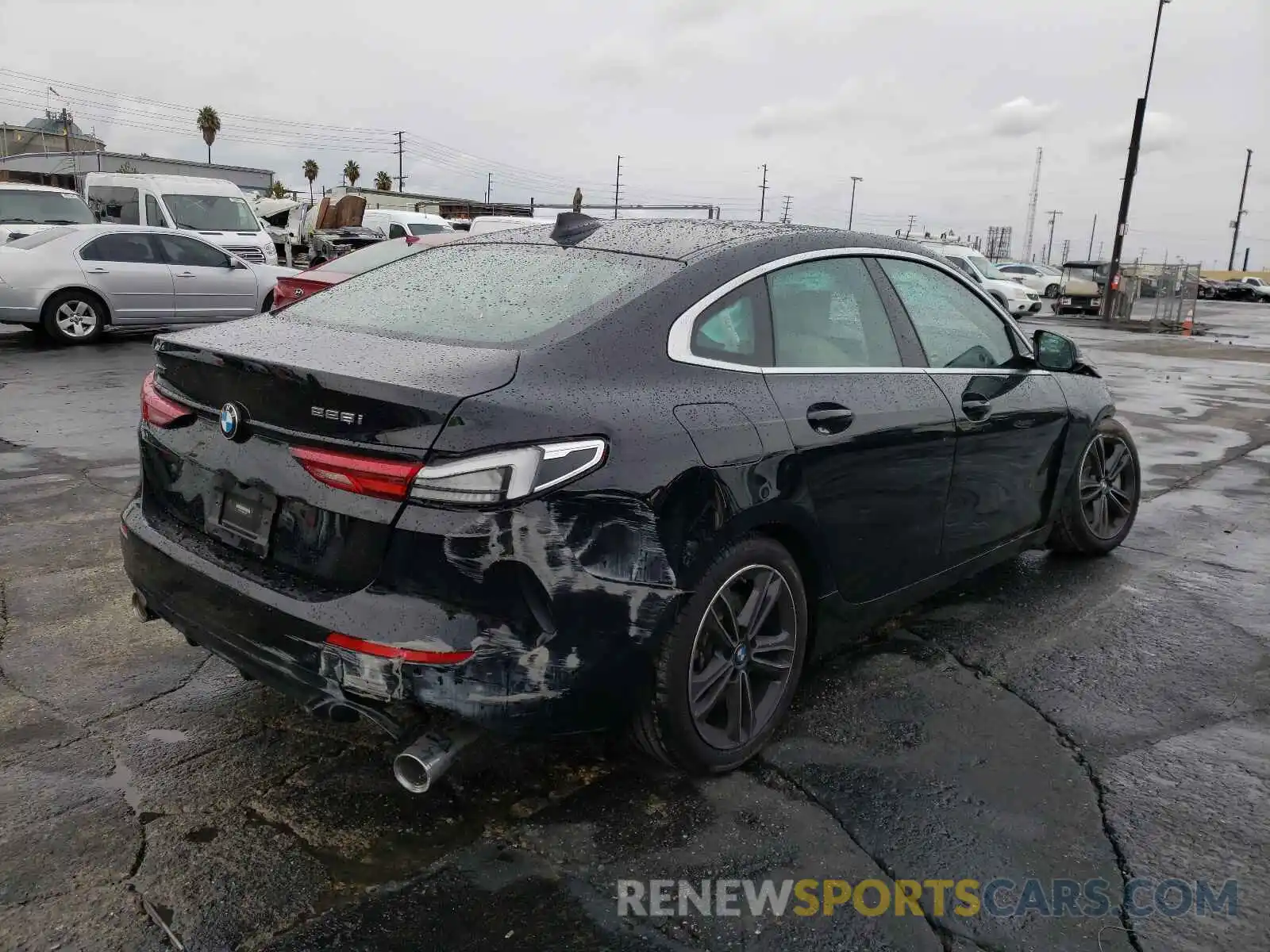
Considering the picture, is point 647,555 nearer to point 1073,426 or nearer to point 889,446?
point 889,446

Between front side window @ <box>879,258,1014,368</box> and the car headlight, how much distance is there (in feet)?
6.22

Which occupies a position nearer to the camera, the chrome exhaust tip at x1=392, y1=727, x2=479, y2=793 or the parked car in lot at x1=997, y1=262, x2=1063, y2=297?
the chrome exhaust tip at x1=392, y1=727, x2=479, y2=793

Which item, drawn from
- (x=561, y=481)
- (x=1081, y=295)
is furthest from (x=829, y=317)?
(x=1081, y=295)

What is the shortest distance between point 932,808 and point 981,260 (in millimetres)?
25903

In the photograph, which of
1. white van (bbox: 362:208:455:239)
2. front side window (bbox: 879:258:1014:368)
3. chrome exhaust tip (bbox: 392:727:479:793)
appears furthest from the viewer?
white van (bbox: 362:208:455:239)

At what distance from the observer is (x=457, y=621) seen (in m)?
2.37

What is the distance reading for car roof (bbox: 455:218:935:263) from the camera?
3.16 metres

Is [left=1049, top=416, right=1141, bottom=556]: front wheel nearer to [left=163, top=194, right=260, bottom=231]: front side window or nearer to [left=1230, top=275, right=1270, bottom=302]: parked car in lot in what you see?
[left=163, top=194, right=260, bottom=231]: front side window

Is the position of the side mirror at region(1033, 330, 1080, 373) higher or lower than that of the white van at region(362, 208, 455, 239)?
lower

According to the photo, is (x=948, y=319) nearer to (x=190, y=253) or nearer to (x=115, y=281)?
(x=115, y=281)

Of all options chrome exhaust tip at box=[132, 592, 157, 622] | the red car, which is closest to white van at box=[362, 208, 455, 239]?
the red car

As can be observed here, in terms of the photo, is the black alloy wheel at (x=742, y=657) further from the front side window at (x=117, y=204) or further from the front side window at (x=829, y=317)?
the front side window at (x=117, y=204)

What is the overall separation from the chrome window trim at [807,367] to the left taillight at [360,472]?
828mm

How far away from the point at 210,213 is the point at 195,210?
261mm
